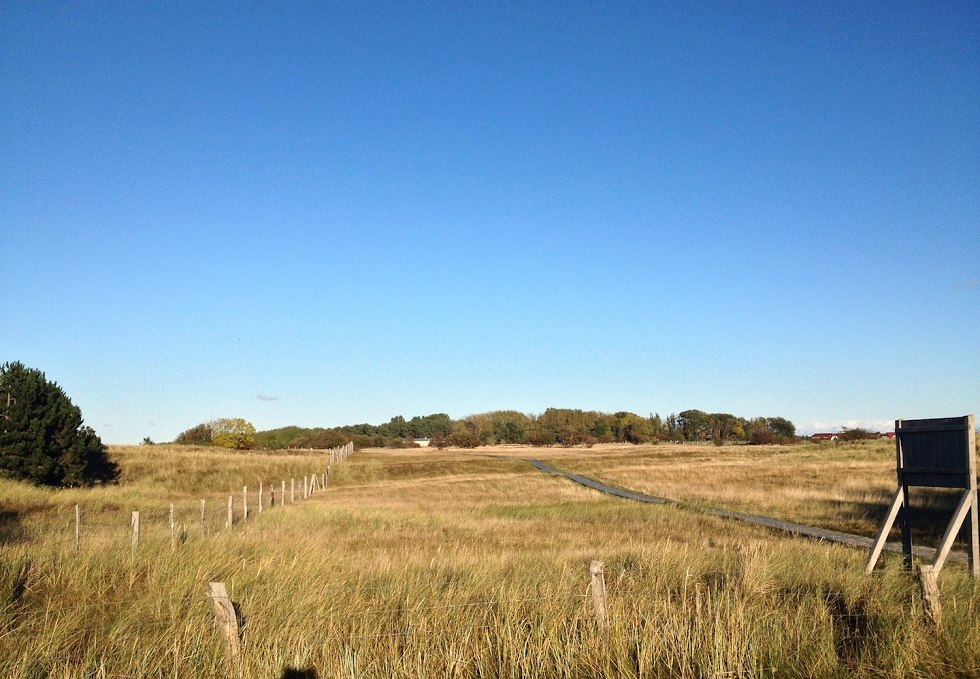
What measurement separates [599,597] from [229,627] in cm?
330

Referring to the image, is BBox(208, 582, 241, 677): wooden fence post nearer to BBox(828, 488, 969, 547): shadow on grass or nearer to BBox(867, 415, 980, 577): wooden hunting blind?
BBox(867, 415, 980, 577): wooden hunting blind

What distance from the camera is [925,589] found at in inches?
283

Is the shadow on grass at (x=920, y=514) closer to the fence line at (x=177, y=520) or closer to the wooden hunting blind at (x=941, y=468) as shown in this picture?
the wooden hunting blind at (x=941, y=468)

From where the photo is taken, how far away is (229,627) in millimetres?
6344

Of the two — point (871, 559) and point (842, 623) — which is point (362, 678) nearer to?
point (842, 623)

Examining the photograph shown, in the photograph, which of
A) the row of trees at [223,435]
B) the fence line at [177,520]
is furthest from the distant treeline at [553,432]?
the fence line at [177,520]

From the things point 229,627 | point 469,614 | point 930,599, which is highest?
point 229,627

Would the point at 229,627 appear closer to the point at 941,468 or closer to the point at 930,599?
the point at 930,599

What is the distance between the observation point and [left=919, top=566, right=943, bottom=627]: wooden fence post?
Answer: 7.06 m

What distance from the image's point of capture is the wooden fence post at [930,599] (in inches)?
278

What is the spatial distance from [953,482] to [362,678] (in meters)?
8.08

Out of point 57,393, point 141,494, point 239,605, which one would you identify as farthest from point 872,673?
point 57,393

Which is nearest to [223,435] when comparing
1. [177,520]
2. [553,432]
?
[553,432]

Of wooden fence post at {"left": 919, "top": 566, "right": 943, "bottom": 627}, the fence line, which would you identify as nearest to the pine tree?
the fence line
